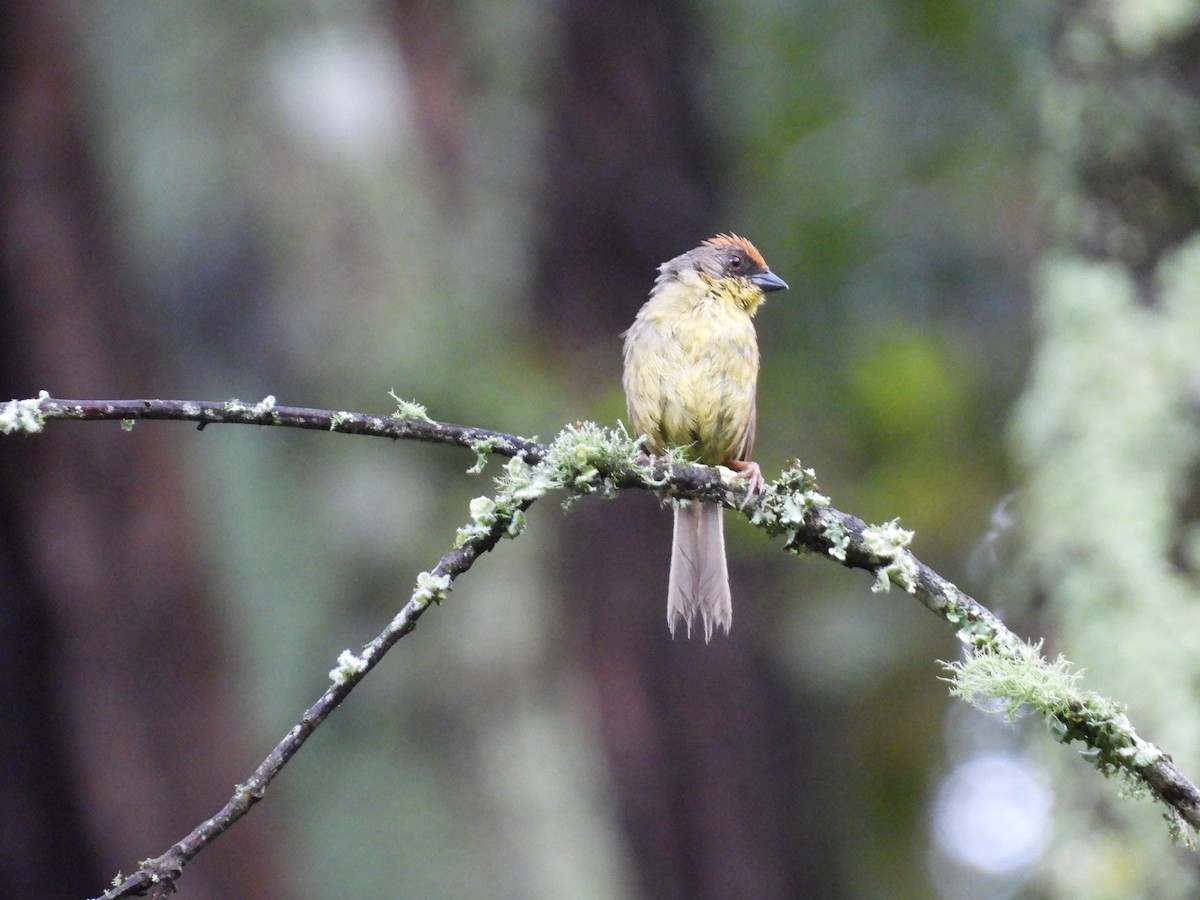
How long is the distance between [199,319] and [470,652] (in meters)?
2.31

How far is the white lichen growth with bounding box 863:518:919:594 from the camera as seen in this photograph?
2623 mm

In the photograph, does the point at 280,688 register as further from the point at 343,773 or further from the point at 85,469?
the point at 85,469

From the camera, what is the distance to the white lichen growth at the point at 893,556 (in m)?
2.62

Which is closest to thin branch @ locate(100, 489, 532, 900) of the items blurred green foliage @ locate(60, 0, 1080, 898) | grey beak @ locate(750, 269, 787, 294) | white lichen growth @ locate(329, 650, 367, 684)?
white lichen growth @ locate(329, 650, 367, 684)

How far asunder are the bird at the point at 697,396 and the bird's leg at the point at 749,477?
0.06 ft

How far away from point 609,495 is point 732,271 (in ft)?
7.71

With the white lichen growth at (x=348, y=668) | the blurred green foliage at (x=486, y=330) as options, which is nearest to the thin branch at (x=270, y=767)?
the white lichen growth at (x=348, y=668)

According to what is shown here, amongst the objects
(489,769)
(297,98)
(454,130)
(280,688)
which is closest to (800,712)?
(489,769)

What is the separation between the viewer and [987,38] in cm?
757

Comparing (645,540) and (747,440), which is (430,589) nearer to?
(747,440)

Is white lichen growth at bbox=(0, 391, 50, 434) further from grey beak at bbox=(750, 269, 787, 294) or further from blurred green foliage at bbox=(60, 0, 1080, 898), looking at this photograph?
blurred green foliage at bbox=(60, 0, 1080, 898)

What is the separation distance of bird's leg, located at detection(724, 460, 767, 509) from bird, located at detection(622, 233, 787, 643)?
2 centimetres

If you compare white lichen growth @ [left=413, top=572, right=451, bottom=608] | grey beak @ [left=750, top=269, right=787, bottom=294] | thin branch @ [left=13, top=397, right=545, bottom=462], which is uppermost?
grey beak @ [left=750, top=269, right=787, bottom=294]

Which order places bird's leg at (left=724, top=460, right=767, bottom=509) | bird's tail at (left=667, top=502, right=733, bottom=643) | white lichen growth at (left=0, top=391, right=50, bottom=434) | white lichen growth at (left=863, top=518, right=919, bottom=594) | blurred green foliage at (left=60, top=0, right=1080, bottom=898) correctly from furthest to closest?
blurred green foliage at (left=60, top=0, right=1080, bottom=898)
bird's tail at (left=667, top=502, right=733, bottom=643)
bird's leg at (left=724, top=460, right=767, bottom=509)
white lichen growth at (left=863, top=518, right=919, bottom=594)
white lichen growth at (left=0, top=391, right=50, bottom=434)
